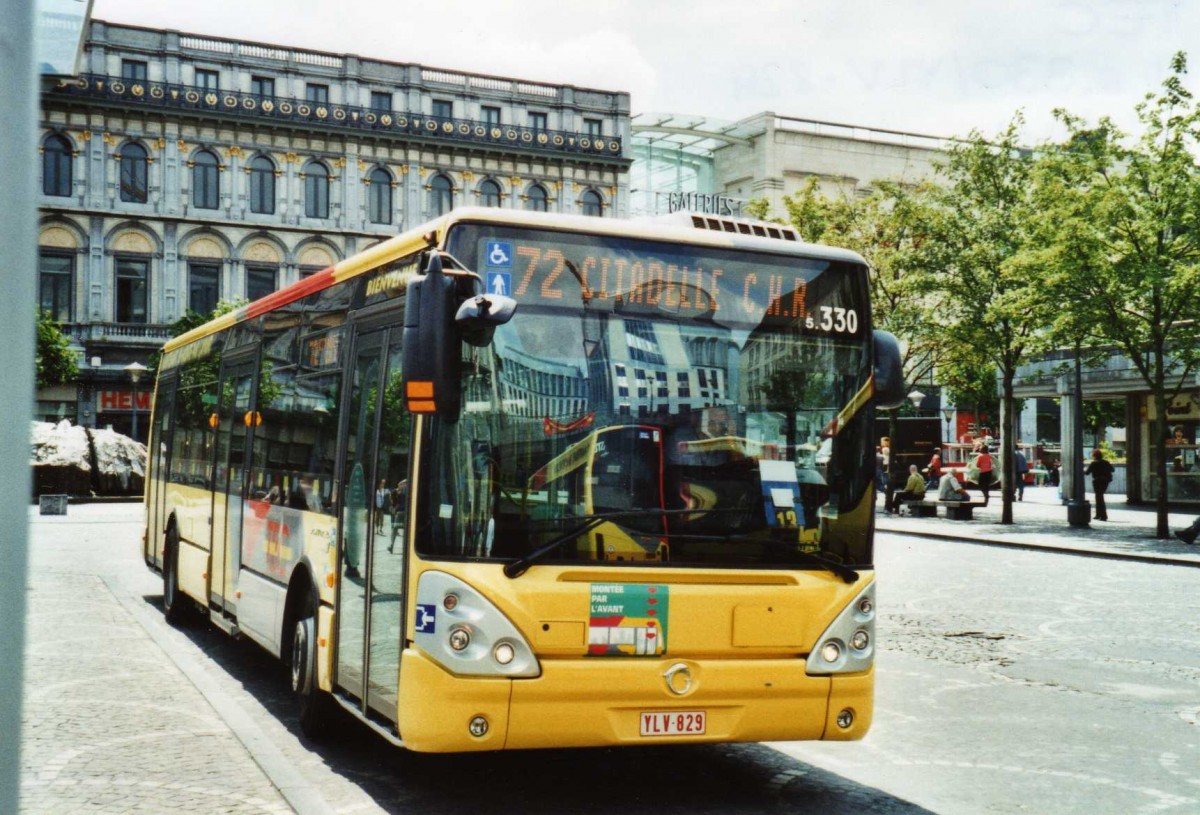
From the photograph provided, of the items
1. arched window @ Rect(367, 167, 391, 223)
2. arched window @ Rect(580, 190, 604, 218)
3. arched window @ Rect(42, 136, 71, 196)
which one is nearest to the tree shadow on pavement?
arched window @ Rect(42, 136, 71, 196)

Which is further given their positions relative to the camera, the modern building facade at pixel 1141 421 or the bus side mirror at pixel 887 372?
the modern building facade at pixel 1141 421

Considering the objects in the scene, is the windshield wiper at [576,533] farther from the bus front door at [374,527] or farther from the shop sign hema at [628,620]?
the bus front door at [374,527]

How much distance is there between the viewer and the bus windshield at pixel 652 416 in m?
5.87

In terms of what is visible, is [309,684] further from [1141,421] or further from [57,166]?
[57,166]

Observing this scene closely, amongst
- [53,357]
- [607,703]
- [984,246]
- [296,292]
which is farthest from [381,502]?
[53,357]

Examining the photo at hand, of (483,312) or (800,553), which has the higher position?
(483,312)

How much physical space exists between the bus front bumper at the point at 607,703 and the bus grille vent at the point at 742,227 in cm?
226

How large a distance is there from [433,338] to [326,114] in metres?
54.8

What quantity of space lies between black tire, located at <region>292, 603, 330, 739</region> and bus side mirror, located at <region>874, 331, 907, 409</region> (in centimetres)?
350

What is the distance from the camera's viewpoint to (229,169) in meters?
56.5

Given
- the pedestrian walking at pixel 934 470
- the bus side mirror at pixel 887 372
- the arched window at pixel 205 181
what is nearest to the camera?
the bus side mirror at pixel 887 372

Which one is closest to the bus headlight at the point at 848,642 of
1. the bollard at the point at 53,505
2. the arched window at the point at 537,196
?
the bollard at the point at 53,505

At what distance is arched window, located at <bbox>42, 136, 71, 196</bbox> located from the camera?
53.4 m

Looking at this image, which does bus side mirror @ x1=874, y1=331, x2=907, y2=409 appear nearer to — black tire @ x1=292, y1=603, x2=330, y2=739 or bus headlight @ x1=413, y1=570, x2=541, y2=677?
bus headlight @ x1=413, y1=570, x2=541, y2=677
